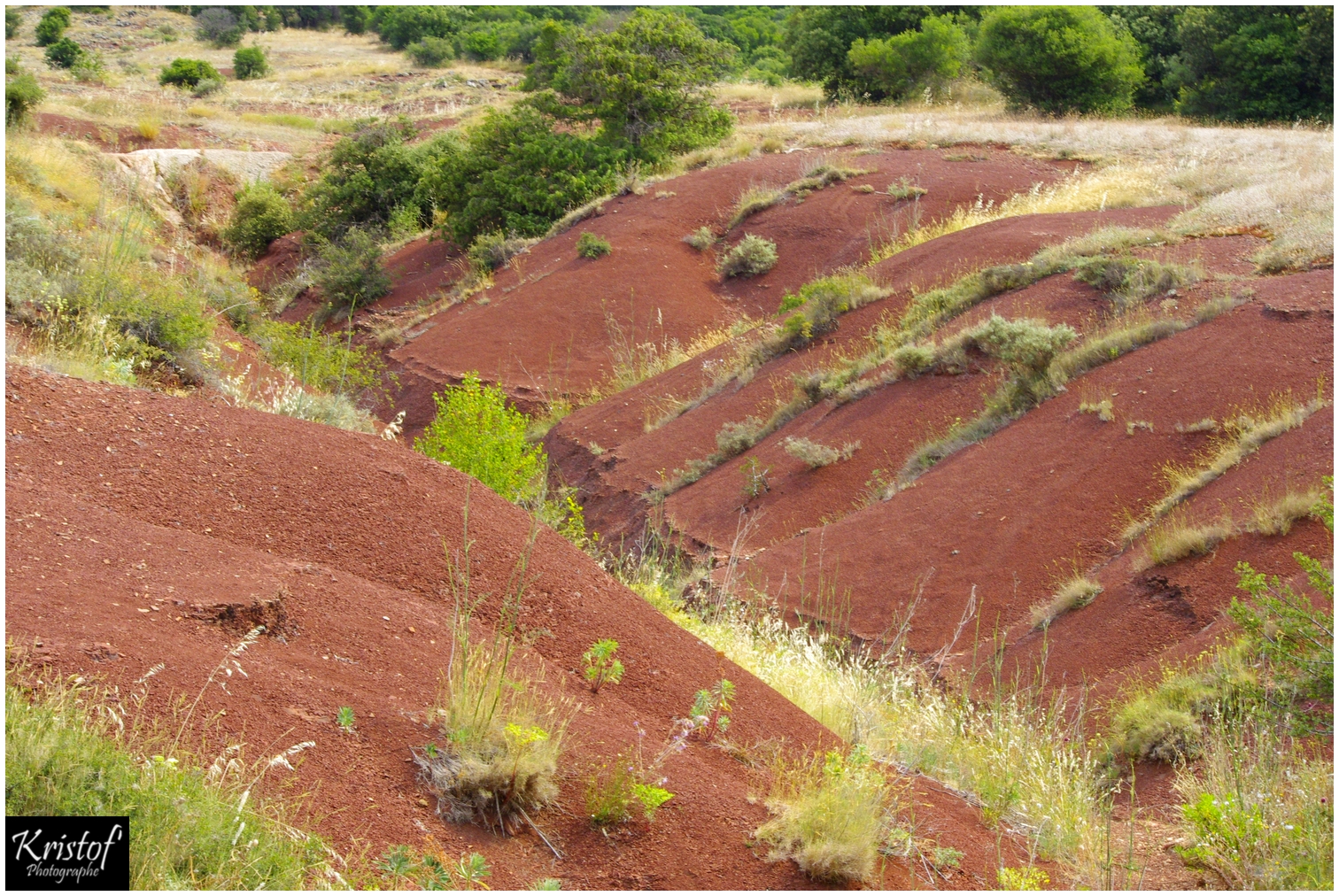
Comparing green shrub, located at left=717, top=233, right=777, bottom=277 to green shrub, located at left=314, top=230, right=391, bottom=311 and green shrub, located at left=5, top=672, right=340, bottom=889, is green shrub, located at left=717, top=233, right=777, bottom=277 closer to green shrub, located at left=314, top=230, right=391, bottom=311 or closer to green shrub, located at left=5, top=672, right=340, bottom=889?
green shrub, located at left=314, top=230, right=391, bottom=311

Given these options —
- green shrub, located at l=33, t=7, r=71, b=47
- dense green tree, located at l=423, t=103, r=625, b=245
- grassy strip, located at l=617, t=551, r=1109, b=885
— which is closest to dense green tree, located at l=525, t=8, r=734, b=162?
dense green tree, located at l=423, t=103, r=625, b=245

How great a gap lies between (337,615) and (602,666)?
115 cm

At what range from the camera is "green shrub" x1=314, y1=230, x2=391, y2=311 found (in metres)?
22.1

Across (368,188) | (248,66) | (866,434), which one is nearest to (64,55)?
(248,66)

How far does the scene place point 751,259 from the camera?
1889cm

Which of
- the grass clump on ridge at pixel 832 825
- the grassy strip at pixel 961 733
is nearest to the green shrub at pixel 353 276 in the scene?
the grassy strip at pixel 961 733

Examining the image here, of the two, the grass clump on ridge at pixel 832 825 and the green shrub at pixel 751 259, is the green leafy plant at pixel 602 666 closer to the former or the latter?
the grass clump on ridge at pixel 832 825

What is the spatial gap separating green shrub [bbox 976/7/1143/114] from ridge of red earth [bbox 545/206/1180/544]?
1544cm

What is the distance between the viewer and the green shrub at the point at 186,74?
43.6 metres

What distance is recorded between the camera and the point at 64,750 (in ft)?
9.82

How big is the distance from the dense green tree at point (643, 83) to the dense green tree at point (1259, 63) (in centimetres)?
1395

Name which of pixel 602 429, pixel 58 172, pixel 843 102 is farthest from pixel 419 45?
pixel 602 429

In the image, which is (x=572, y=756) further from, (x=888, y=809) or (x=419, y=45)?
(x=419, y=45)

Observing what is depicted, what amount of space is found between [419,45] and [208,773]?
5707 centimetres
